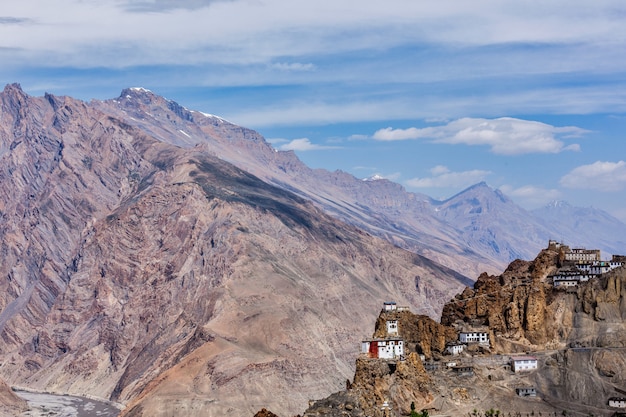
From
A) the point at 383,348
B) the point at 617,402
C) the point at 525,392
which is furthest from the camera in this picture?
the point at 383,348

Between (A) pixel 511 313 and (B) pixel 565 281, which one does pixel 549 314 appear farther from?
(B) pixel 565 281

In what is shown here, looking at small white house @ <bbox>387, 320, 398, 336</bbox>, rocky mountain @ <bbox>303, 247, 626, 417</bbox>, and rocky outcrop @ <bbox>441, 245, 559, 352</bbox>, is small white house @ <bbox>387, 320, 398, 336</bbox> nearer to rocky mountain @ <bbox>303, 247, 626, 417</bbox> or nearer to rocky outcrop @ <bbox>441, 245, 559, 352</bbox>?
rocky mountain @ <bbox>303, 247, 626, 417</bbox>

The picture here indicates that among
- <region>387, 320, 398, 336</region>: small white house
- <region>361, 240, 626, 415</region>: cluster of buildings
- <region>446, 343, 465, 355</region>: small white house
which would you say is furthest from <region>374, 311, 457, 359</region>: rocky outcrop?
<region>446, 343, 465, 355</region>: small white house

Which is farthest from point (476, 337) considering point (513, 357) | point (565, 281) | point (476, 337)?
point (565, 281)

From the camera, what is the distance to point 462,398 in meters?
168

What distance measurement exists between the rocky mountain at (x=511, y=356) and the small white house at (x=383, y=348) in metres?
1.52

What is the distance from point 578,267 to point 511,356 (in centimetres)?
2378

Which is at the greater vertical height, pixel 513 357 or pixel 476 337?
pixel 476 337

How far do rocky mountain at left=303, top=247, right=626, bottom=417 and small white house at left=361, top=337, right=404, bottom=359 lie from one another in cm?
152

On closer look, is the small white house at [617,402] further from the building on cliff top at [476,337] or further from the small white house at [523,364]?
the building on cliff top at [476,337]

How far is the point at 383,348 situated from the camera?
172375 millimetres

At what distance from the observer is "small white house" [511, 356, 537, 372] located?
175125mm

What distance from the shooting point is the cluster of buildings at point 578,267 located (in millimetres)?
190500

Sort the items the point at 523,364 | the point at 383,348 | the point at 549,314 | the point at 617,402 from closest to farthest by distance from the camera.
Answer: the point at 617,402, the point at 383,348, the point at 523,364, the point at 549,314
